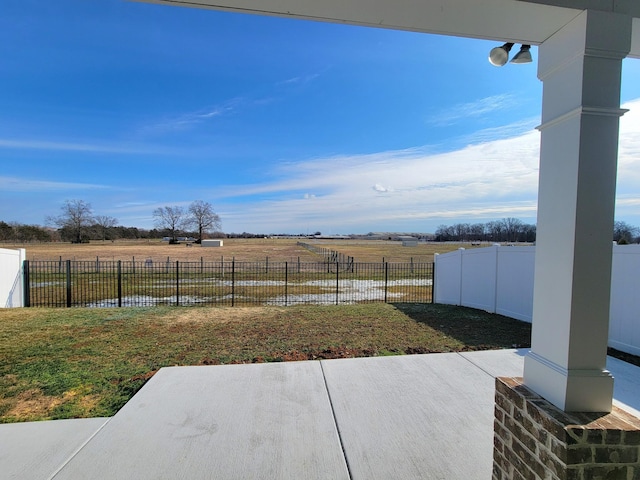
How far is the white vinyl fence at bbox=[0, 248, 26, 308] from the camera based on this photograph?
387 inches

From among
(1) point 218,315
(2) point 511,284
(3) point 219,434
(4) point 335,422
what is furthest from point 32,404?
(2) point 511,284

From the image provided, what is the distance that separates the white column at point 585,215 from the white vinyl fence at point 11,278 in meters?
13.0

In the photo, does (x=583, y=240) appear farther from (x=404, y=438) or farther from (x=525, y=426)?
(x=404, y=438)

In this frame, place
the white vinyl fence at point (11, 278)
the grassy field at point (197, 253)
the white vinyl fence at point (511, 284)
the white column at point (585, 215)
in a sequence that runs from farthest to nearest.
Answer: the grassy field at point (197, 253), the white vinyl fence at point (11, 278), the white vinyl fence at point (511, 284), the white column at point (585, 215)

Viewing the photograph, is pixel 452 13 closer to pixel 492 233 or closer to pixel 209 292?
pixel 209 292

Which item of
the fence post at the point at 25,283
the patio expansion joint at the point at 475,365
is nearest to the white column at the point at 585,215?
the patio expansion joint at the point at 475,365

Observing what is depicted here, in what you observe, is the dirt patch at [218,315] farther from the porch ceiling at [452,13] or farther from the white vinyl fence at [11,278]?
the porch ceiling at [452,13]

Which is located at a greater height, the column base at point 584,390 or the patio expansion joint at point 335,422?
the column base at point 584,390

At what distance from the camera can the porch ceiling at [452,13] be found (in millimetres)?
1812

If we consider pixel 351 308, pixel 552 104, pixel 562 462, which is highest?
pixel 552 104

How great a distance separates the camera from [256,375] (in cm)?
411

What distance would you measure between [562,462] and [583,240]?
1.09 meters

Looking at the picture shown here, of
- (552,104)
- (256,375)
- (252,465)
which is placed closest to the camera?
(552,104)

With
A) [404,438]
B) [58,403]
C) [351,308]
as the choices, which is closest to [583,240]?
[404,438]
